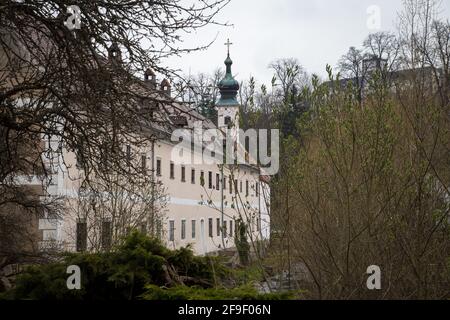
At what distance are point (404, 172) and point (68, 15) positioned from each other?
4.62 metres

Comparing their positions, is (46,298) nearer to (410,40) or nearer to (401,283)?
(401,283)

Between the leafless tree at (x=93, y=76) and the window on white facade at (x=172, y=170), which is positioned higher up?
the window on white facade at (x=172, y=170)

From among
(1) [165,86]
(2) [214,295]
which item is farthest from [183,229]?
(2) [214,295]

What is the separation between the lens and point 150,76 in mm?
9211

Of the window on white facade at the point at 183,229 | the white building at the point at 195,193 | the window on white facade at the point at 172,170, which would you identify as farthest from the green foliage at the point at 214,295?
the window on white facade at the point at 183,229

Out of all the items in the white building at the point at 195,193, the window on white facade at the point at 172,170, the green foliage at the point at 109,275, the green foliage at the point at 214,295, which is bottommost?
the green foliage at the point at 214,295

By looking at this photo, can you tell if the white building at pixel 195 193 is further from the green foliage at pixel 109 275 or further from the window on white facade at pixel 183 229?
the green foliage at pixel 109 275

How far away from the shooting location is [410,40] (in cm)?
1053

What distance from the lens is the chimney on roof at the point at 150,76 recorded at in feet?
29.7

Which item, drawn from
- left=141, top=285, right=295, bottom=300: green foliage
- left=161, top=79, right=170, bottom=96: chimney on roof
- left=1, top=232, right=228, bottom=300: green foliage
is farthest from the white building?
left=141, top=285, right=295, bottom=300: green foliage

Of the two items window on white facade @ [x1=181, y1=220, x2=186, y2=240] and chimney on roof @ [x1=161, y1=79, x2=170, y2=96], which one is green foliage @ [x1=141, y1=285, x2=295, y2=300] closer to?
chimney on roof @ [x1=161, y1=79, x2=170, y2=96]

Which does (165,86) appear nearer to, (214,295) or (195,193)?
(214,295)
